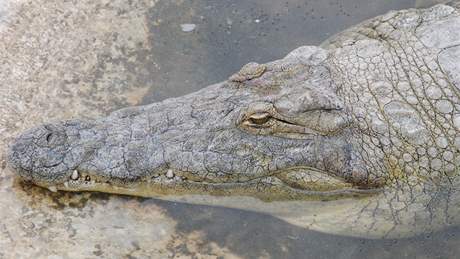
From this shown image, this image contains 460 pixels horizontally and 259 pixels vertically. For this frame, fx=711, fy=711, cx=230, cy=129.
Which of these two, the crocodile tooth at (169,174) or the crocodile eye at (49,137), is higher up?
the crocodile eye at (49,137)

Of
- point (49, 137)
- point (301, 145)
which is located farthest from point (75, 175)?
point (301, 145)

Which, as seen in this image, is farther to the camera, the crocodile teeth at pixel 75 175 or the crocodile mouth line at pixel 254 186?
the crocodile mouth line at pixel 254 186

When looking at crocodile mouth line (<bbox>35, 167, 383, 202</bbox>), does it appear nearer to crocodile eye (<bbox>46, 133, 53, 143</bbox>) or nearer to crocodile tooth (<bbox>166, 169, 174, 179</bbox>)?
crocodile tooth (<bbox>166, 169, 174, 179</bbox>)

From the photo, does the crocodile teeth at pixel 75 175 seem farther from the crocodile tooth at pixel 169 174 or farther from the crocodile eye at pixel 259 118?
the crocodile eye at pixel 259 118

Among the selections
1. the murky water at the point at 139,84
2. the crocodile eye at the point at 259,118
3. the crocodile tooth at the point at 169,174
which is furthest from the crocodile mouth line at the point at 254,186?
the crocodile eye at the point at 259,118

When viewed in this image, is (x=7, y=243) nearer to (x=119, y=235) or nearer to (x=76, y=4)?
(x=119, y=235)

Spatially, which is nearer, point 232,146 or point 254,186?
point 232,146

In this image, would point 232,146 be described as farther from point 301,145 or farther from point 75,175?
point 75,175

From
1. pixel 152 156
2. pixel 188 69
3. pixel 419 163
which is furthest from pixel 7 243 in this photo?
pixel 419 163
